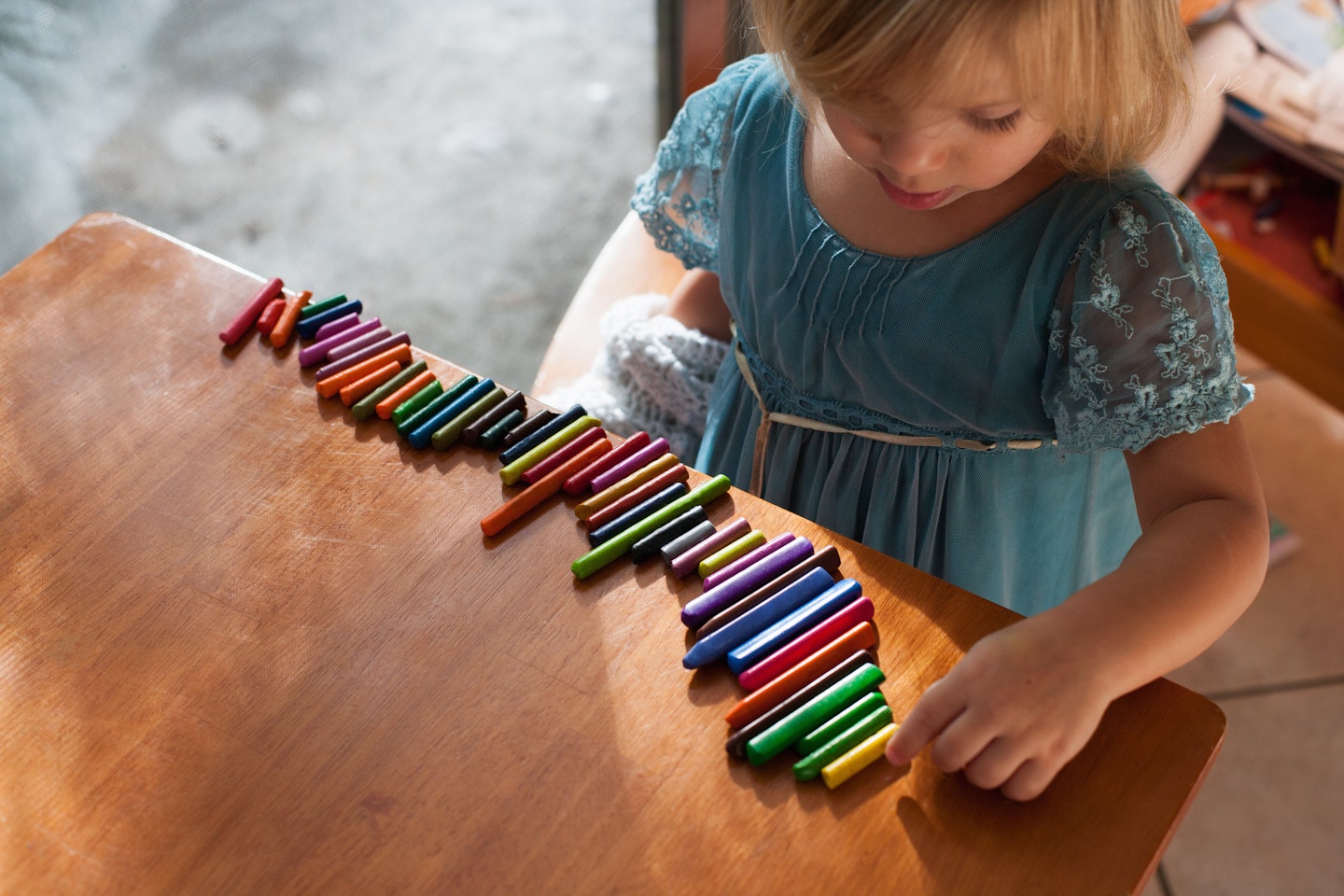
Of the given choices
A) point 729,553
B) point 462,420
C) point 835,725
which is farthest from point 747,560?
point 462,420

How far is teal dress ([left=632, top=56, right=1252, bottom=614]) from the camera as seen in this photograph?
2.36ft

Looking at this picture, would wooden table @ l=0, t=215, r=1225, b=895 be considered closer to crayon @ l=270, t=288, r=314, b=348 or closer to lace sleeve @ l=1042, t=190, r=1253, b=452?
crayon @ l=270, t=288, r=314, b=348

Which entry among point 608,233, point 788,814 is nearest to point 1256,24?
point 608,233

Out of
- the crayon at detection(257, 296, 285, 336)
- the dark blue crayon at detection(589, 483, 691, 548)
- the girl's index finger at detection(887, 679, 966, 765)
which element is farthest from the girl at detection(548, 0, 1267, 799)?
the crayon at detection(257, 296, 285, 336)

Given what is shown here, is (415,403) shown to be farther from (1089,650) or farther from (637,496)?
(1089,650)

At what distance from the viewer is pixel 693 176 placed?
98 centimetres

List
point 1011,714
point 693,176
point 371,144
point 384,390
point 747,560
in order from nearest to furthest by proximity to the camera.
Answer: point 1011,714 → point 747,560 → point 384,390 → point 693,176 → point 371,144

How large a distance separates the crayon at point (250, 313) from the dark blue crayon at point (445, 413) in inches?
6.6

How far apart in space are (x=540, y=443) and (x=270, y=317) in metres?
0.24

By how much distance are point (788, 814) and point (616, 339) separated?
22.1 inches

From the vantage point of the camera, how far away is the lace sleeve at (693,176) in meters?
0.94

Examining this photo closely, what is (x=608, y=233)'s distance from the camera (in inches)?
→ 82.2

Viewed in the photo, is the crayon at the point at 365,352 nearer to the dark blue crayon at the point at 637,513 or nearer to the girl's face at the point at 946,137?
the dark blue crayon at the point at 637,513

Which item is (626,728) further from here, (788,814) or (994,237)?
(994,237)
